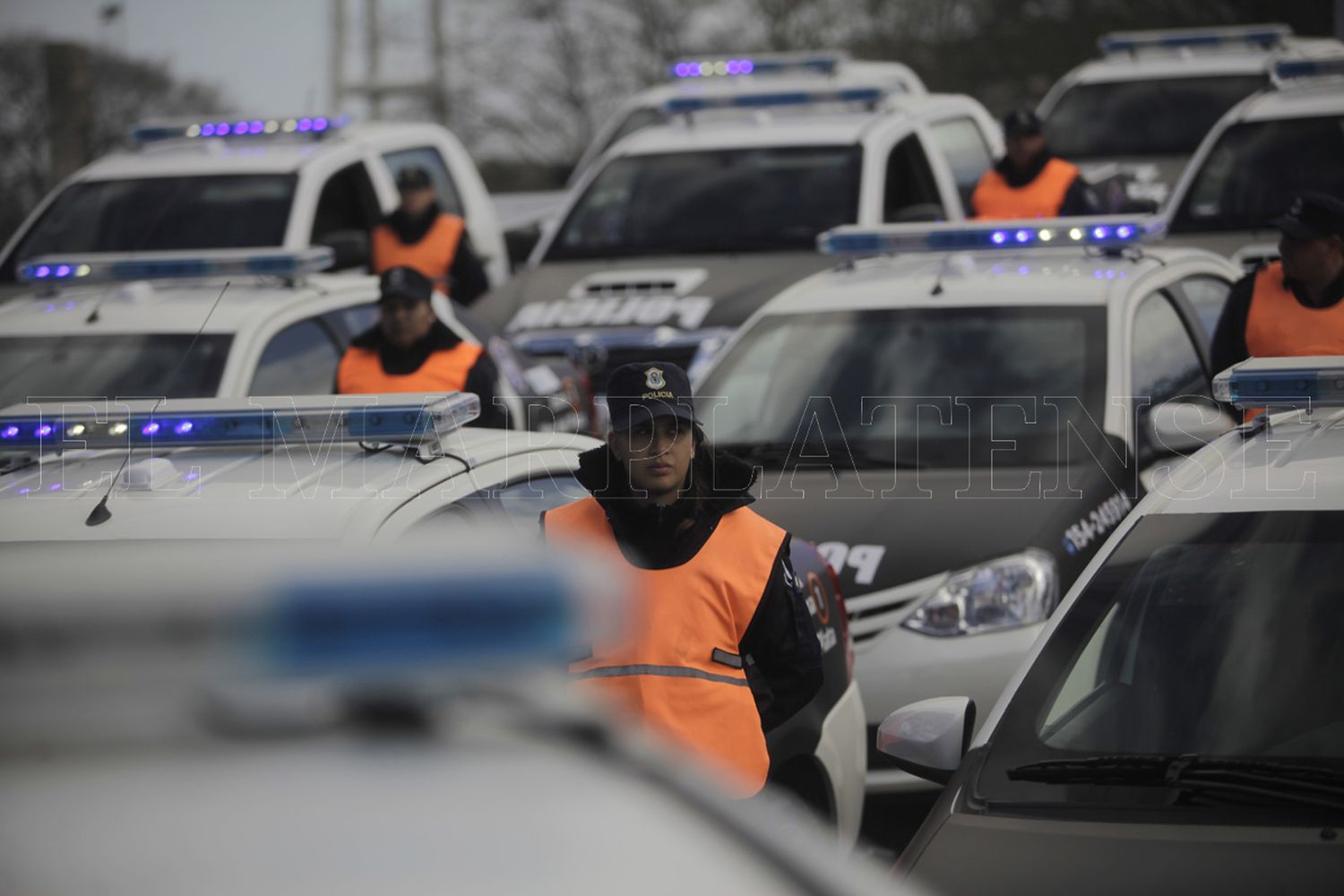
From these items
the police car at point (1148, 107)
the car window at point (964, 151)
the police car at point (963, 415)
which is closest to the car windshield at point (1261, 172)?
the car window at point (964, 151)

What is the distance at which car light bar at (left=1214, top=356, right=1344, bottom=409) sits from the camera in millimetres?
3740

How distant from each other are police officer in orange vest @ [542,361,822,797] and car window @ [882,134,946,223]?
19.6ft

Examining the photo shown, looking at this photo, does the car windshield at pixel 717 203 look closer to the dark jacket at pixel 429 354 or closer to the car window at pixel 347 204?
the car window at pixel 347 204

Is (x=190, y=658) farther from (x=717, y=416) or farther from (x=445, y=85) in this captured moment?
(x=445, y=85)

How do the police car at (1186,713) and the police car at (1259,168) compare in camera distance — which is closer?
the police car at (1186,713)

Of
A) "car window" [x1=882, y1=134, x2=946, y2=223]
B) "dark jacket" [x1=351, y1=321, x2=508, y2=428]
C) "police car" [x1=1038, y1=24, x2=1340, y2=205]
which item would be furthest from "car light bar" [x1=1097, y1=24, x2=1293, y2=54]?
"dark jacket" [x1=351, y1=321, x2=508, y2=428]

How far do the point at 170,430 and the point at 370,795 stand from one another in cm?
329

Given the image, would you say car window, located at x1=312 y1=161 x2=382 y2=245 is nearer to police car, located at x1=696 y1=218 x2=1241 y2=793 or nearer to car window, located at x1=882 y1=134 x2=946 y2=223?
car window, located at x1=882 y1=134 x2=946 y2=223

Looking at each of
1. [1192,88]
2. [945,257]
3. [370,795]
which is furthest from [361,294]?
[1192,88]

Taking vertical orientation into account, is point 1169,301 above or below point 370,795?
below

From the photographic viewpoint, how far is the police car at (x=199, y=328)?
248 inches

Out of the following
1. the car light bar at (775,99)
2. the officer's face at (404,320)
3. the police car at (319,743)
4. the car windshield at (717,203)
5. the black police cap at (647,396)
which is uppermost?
the police car at (319,743)

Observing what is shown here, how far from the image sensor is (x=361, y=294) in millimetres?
7172

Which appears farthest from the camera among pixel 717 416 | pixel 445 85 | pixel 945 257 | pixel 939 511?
pixel 445 85
